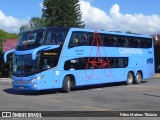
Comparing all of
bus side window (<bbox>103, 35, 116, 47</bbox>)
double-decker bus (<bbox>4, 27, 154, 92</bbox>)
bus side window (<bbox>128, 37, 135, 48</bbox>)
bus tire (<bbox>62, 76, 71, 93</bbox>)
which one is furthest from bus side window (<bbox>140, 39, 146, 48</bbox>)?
bus tire (<bbox>62, 76, 71, 93</bbox>)

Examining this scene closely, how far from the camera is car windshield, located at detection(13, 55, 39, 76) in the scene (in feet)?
70.5

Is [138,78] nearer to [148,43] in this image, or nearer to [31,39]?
[148,43]

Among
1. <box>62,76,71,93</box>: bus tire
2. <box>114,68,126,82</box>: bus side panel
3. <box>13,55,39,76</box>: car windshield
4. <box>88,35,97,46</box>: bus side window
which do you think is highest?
<box>88,35,97,46</box>: bus side window

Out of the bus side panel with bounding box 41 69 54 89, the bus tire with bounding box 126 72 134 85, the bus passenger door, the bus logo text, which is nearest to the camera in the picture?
the bus side panel with bounding box 41 69 54 89

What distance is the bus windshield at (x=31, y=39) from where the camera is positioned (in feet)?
71.8

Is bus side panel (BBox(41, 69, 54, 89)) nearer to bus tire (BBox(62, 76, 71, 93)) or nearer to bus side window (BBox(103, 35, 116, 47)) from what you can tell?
bus tire (BBox(62, 76, 71, 93))

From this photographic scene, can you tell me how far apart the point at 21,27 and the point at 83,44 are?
63496 millimetres

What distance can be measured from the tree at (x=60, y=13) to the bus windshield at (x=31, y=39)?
133 ft

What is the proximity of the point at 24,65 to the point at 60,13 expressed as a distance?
141 ft

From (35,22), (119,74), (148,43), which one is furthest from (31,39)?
(35,22)

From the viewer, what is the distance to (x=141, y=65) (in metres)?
30.7

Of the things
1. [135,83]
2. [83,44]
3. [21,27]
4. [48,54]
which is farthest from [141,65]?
[21,27]

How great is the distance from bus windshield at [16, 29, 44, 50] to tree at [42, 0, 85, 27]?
1599 inches

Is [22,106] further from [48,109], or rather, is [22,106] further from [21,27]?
[21,27]
